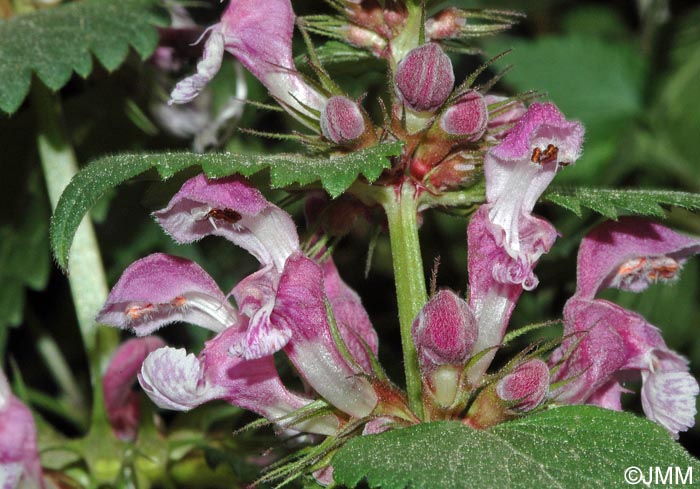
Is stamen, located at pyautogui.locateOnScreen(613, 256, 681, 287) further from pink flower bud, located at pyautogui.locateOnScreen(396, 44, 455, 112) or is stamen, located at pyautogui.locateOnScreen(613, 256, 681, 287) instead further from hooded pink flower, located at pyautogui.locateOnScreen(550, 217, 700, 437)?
pink flower bud, located at pyautogui.locateOnScreen(396, 44, 455, 112)

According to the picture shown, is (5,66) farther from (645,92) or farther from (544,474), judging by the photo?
(645,92)

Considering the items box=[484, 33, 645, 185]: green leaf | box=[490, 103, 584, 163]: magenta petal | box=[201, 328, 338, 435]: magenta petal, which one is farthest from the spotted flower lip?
box=[484, 33, 645, 185]: green leaf

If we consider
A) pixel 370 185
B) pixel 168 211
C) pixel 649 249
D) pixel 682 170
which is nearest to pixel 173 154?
pixel 168 211

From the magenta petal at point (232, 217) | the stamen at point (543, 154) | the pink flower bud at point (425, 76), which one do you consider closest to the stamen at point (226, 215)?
the magenta petal at point (232, 217)

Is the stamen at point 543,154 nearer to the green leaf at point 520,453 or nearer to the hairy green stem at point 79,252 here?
the green leaf at point 520,453

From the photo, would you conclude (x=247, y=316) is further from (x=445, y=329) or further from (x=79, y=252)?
(x=79, y=252)

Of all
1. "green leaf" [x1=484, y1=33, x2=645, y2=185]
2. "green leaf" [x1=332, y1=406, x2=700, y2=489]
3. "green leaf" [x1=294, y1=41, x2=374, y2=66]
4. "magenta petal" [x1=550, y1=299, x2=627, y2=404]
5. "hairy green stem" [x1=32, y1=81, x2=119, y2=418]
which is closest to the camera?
"green leaf" [x1=332, y1=406, x2=700, y2=489]
